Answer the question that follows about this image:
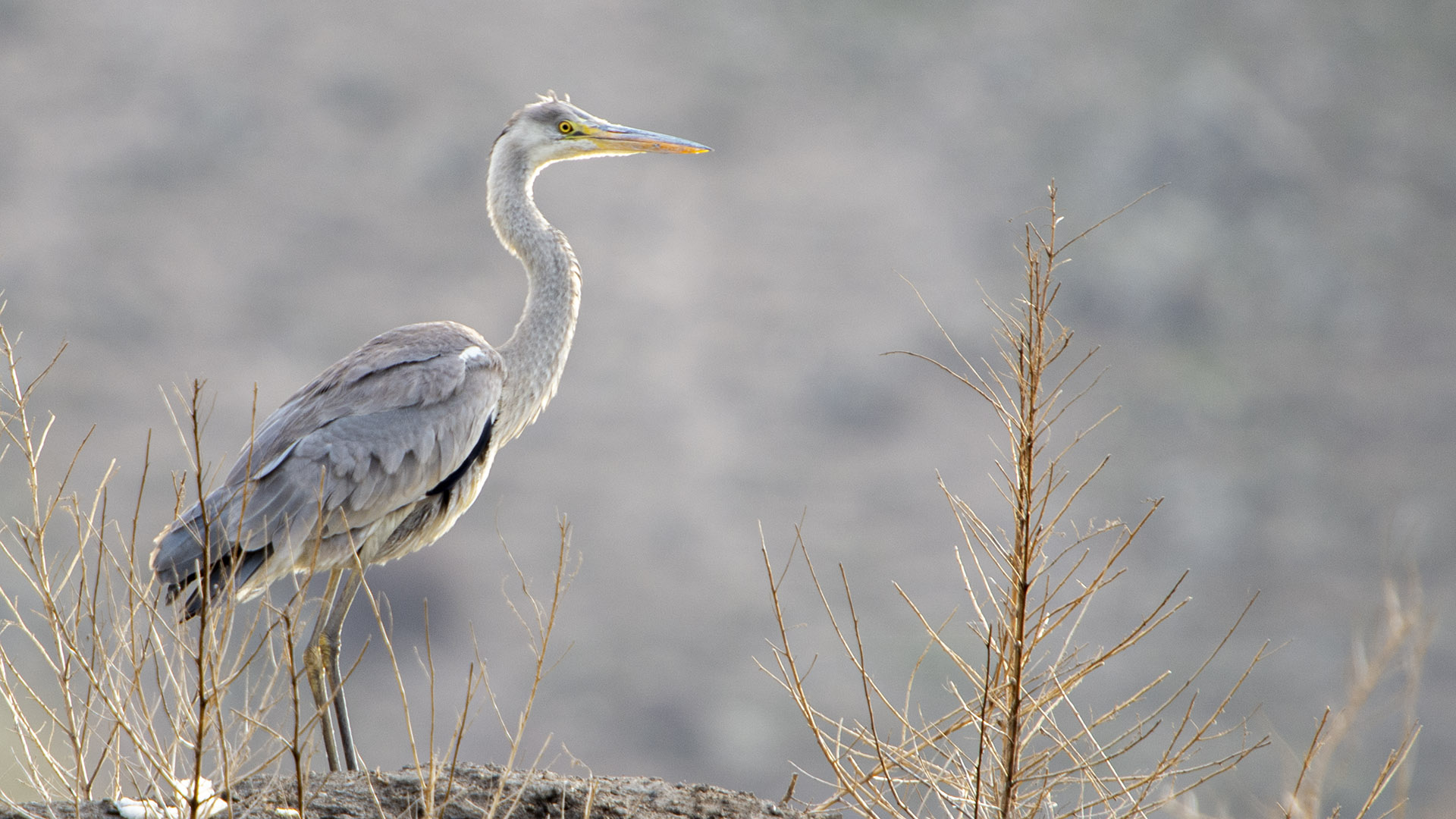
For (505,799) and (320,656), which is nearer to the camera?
(505,799)

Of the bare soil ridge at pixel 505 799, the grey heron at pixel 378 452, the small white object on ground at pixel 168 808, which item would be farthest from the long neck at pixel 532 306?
the small white object on ground at pixel 168 808

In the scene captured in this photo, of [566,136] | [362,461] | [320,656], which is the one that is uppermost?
[566,136]

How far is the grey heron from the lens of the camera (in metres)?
5.77

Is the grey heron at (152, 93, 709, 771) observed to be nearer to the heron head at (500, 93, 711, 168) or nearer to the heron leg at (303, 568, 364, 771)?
the heron leg at (303, 568, 364, 771)

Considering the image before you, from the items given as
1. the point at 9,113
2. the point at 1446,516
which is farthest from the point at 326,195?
the point at 1446,516

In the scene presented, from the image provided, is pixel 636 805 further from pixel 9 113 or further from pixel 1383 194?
pixel 1383 194

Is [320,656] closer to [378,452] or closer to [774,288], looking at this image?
[378,452]

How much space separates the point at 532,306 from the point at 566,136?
38.9 inches

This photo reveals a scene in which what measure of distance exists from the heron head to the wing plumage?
1.17 metres

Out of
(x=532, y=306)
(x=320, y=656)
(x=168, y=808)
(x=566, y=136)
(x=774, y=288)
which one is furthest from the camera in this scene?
(x=774, y=288)

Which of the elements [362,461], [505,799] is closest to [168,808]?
[505,799]

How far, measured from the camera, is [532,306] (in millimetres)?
6887

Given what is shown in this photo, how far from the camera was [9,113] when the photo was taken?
101 feet

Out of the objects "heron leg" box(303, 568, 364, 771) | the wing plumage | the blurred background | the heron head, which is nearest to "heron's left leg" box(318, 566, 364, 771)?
"heron leg" box(303, 568, 364, 771)
